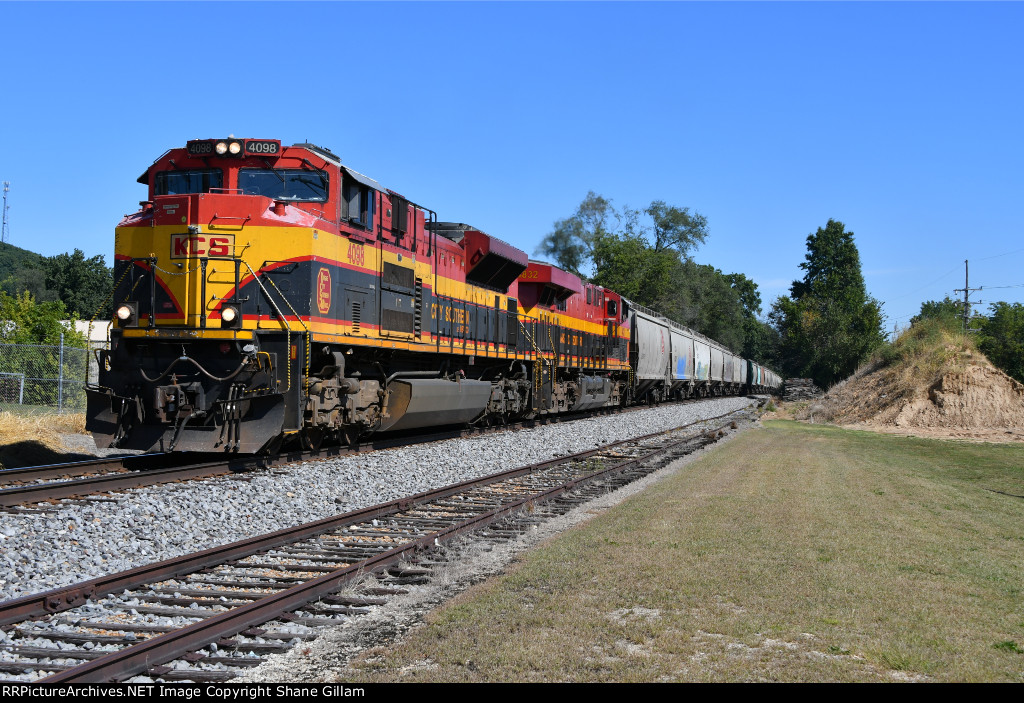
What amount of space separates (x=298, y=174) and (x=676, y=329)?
3203 cm

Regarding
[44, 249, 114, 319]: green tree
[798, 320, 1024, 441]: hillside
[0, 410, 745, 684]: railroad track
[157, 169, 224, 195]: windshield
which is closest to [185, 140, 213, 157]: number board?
[157, 169, 224, 195]: windshield

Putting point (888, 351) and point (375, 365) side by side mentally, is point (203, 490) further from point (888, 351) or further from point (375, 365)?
point (888, 351)

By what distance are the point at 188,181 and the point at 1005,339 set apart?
34.3 metres

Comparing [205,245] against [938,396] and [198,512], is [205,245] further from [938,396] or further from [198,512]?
[938,396]

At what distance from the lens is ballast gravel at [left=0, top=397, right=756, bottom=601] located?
664cm

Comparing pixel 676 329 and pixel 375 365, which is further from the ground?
pixel 676 329

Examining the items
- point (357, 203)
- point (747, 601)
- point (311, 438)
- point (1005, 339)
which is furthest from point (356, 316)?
point (1005, 339)

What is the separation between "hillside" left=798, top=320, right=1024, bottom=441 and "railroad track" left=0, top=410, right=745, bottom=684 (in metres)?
23.8

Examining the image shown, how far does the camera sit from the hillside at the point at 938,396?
29281mm

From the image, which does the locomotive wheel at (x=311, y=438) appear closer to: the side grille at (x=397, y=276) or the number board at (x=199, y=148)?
the side grille at (x=397, y=276)

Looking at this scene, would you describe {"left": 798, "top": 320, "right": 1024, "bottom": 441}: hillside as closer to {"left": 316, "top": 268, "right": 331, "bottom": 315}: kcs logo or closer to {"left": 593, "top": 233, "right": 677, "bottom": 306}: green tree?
{"left": 316, "top": 268, "right": 331, "bottom": 315}: kcs logo

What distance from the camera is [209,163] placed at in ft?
38.3

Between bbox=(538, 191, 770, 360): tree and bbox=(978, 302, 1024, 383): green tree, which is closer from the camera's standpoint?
bbox=(978, 302, 1024, 383): green tree
